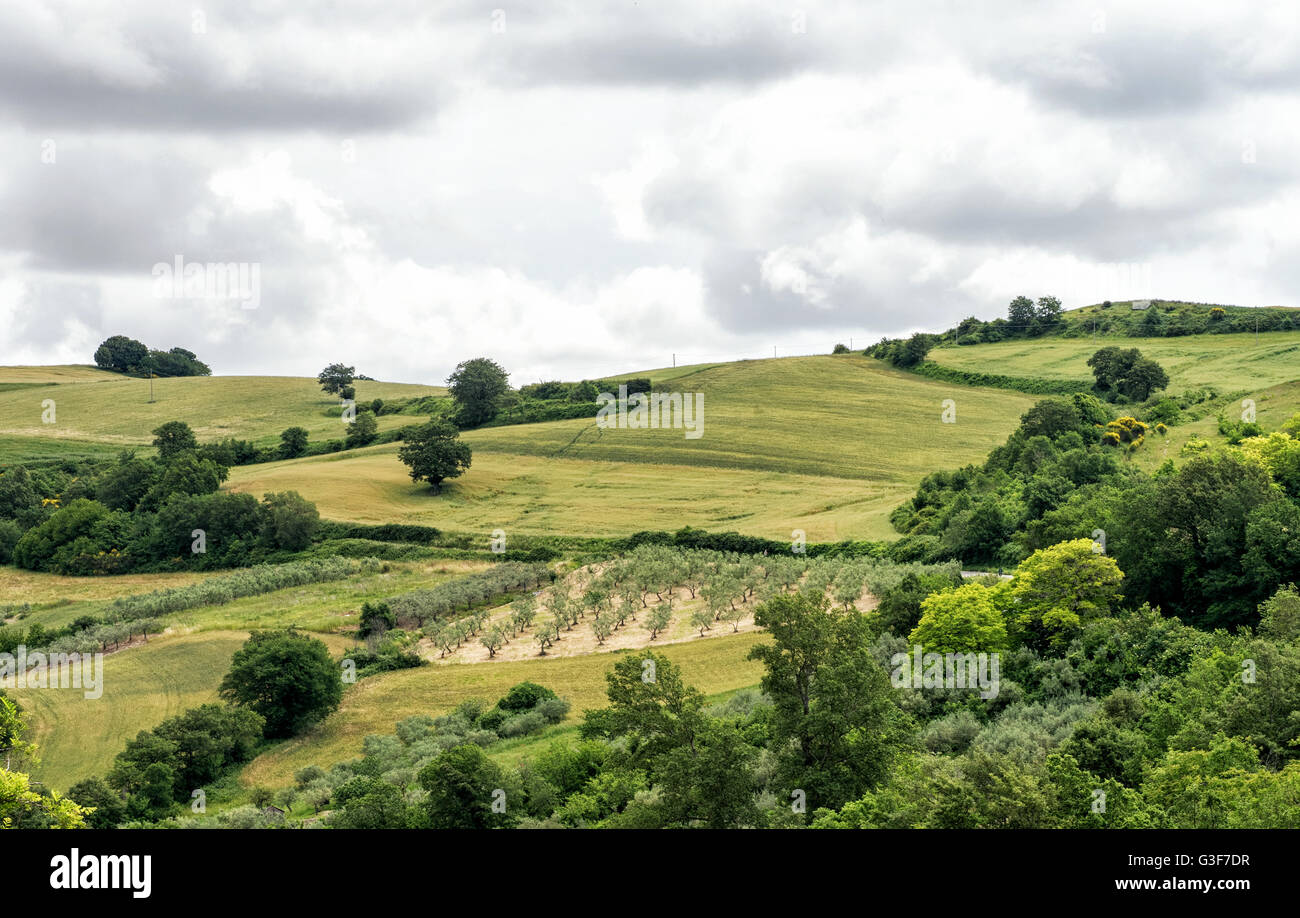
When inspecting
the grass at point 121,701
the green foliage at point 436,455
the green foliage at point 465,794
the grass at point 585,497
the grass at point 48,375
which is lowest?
the grass at point 121,701

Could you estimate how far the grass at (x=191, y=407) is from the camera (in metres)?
145

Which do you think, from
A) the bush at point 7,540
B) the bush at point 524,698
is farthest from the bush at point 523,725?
the bush at point 7,540

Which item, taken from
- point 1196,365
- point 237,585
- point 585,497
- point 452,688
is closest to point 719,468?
point 585,497

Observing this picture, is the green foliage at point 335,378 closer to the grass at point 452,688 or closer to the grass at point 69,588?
the grass at point 69,588

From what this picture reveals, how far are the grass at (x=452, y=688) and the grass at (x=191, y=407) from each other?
86.7 meters

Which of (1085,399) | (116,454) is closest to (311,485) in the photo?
(116,454)

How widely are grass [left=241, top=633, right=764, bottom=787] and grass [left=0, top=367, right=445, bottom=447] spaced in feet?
284

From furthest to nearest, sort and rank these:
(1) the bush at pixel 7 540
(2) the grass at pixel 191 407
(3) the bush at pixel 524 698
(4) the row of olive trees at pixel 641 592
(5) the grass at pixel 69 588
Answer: (2) the grass at pixel 191 407
(1) the bush at pixel 7 540
(5) the grass at pixel 69 588
(4) the row of olive trees at pixel 641 592
(3) the bush at pixel 524 698

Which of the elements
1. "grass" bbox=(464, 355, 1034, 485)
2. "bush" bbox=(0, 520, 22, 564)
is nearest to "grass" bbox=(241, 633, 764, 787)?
"grass" bbox=(464, 355, 1034, 485)

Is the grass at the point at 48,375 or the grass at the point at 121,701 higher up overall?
the grass at the point at 48,375

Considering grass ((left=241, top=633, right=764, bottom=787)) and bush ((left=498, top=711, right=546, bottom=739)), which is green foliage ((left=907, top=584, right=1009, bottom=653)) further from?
bush ((left=498, top=711, right=546, bottom=739))

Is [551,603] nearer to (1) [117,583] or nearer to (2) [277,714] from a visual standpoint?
(2) [277,714]

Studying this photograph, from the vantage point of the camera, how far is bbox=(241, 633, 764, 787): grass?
4794 cm
